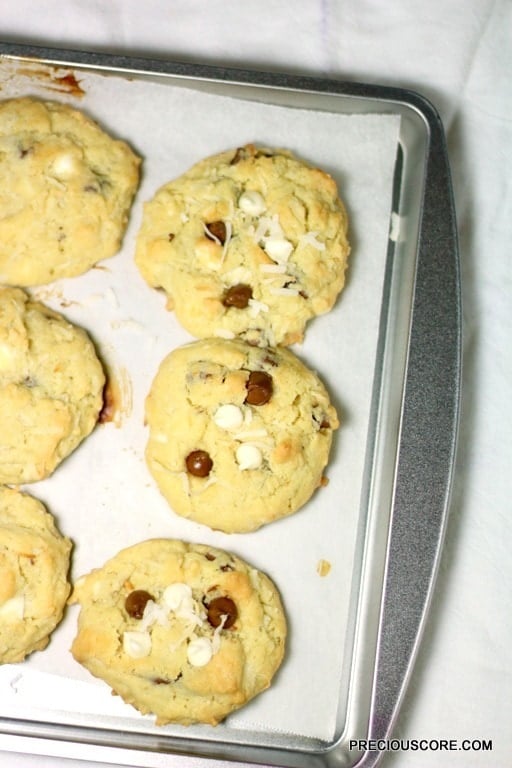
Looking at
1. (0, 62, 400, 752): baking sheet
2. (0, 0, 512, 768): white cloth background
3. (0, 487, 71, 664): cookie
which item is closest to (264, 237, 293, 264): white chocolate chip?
(0, 62, 400, 752): baking sheet

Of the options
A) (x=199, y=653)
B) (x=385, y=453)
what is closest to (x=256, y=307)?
(x=385, y=453)

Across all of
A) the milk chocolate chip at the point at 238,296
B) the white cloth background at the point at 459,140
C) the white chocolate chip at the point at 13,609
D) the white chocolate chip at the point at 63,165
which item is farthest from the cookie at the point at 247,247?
the white chocolate chip at the point at 13,609

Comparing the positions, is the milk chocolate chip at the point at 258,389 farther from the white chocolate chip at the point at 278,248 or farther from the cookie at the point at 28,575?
the cookie at the point at 28,575

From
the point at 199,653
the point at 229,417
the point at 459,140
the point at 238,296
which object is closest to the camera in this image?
the point at 199,653

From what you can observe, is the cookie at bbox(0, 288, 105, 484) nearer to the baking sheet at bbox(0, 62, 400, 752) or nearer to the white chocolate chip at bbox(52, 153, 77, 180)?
the baking sheet at bbox(0, 62, 400, 752)

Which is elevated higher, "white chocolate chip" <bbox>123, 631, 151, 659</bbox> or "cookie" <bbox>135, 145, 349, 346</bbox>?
"cookie" <bbox>135, 145, 349, 346</bbox>

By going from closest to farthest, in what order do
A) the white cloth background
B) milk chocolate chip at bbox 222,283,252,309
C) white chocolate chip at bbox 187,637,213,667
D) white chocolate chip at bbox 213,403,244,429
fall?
white chocolate chip at bbox 187,637,213,667 < white chocolate chip at bbox 213,403,244,429 < milk chocolate chip at bbox 222,283,252,309 < the white cloth background

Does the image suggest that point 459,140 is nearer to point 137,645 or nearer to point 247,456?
point 247,456

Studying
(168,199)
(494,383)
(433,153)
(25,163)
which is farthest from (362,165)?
(25,163)
